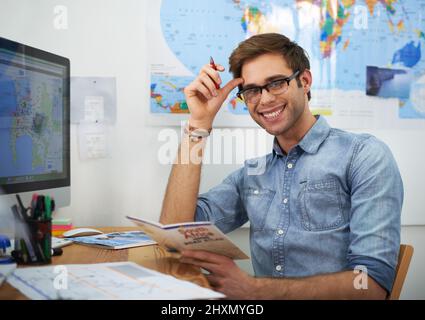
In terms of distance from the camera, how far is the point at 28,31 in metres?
1.54

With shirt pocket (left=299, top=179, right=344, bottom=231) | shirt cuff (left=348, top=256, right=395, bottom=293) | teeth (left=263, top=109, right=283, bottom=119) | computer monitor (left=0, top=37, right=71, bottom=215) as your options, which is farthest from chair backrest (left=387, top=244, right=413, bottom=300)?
computer monitor (left=0, top=37, right=71, bottom=215)

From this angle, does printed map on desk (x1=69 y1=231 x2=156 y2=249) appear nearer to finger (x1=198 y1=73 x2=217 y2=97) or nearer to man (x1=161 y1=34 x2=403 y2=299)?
man (x1=161 y1=34 x2=403 y2=299)

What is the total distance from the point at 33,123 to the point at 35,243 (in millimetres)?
335

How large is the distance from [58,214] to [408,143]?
1262 millimetres

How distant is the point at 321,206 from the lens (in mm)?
1139

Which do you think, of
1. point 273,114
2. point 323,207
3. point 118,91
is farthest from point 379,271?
point 118,91

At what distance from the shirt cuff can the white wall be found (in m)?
0.70

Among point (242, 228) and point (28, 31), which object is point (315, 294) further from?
point (28, 31)

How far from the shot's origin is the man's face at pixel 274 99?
4.03 ft

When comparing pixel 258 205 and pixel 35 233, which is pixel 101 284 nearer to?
pixel 35 233

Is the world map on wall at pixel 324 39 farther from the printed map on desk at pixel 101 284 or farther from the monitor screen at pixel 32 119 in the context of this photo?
the printed map on desk at pixel 101 284

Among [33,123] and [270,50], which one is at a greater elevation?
[270,50]

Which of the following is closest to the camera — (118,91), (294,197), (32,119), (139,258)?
(139,258)
